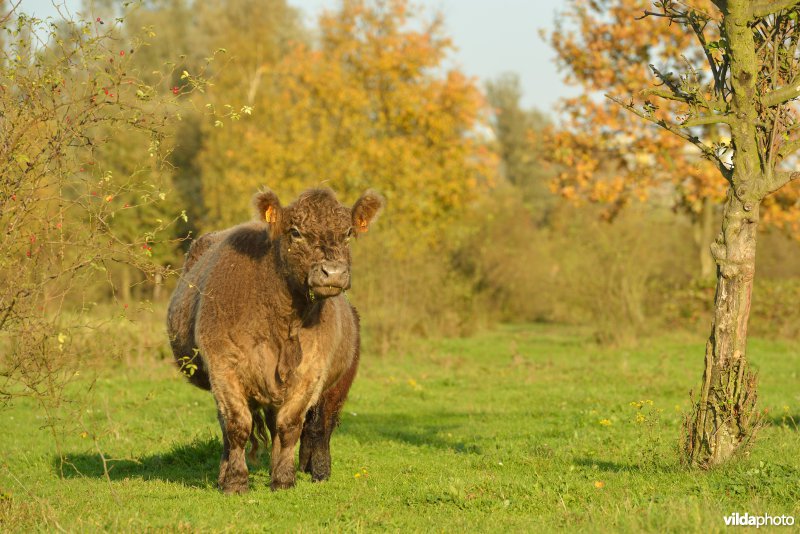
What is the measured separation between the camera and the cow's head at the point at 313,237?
7973 millimetres

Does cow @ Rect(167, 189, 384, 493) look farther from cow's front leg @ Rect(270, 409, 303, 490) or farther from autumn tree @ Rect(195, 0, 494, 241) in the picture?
autumn tree @ Rect(195, 0, 494, 241)

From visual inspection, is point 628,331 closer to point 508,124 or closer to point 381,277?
point 381,277

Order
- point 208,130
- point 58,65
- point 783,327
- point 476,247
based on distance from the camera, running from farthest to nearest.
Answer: point 208,130, point 476,247, point 783,327, point 58,65

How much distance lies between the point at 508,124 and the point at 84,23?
61610 mm

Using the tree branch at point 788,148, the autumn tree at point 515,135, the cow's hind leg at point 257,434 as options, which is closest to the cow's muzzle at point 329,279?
the cow's hind leg at point 257,434

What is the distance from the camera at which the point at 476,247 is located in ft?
101

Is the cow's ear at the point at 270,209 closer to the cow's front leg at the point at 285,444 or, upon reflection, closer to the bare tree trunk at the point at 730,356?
the cow's front leg at the point at 285,444

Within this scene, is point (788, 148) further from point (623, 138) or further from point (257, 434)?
point (623, 138)

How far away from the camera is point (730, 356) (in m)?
7.78

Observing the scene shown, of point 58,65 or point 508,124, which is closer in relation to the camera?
point 58,65

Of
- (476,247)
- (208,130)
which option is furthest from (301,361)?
(208,130)

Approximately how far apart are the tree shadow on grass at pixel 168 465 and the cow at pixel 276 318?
0.95m

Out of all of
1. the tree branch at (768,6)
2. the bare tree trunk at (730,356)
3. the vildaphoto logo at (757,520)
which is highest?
the tree branch at (768,6)

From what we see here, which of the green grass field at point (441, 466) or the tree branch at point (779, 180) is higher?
the tree branch at point (779, 180)
